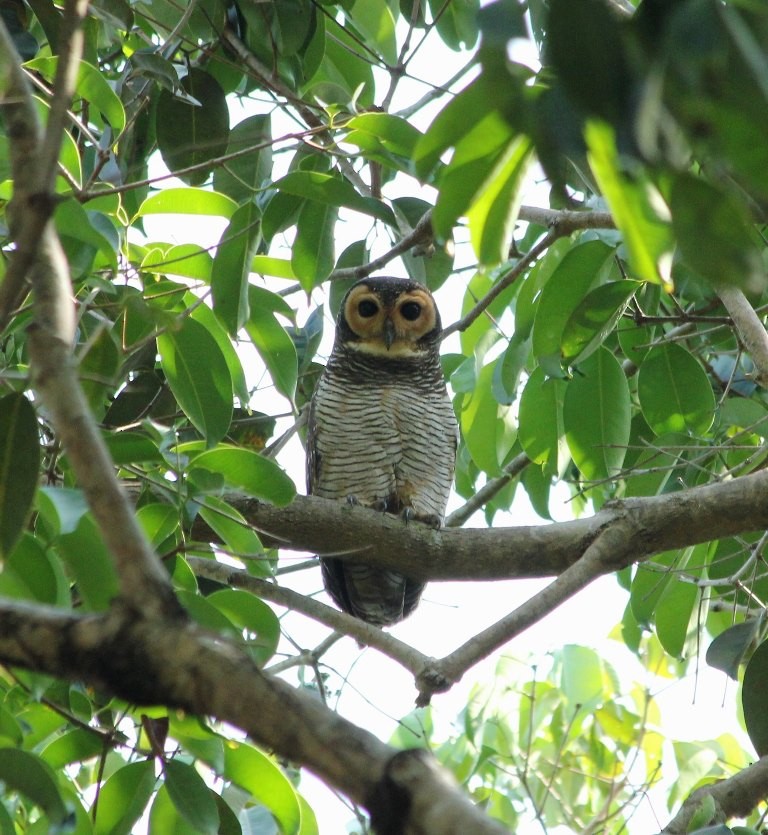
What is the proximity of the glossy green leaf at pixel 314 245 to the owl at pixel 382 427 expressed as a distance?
4.87 ft

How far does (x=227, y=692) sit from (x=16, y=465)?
771 millimetres

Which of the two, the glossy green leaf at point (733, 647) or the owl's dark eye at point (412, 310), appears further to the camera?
the owl's dark eye at point (412, 310)

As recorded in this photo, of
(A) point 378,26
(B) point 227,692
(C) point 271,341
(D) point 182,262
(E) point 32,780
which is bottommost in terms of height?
(E) point 32,780

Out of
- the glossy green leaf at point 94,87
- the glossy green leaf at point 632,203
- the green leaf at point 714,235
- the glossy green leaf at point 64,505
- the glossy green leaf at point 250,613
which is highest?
the glossy green leaf at point 94,87

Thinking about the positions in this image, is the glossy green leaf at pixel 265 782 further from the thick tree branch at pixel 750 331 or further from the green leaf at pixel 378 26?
the green leaf at pixel 378 26

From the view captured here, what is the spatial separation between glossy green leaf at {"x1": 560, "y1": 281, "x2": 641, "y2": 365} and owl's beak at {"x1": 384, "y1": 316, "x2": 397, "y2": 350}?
2.24m

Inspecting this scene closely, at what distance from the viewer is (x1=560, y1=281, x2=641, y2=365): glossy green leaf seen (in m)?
2.56

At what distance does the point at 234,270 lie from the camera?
2494mm

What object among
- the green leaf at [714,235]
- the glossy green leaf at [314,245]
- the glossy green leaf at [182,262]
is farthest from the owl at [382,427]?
the green leaf at [714,235]

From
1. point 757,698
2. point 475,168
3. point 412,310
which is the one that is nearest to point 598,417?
point 757,698

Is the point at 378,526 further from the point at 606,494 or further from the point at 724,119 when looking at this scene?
the point at 724,119

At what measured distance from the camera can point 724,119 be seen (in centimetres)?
78

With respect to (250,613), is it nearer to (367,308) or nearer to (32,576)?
(32,576)

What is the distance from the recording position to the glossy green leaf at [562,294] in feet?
8.71
